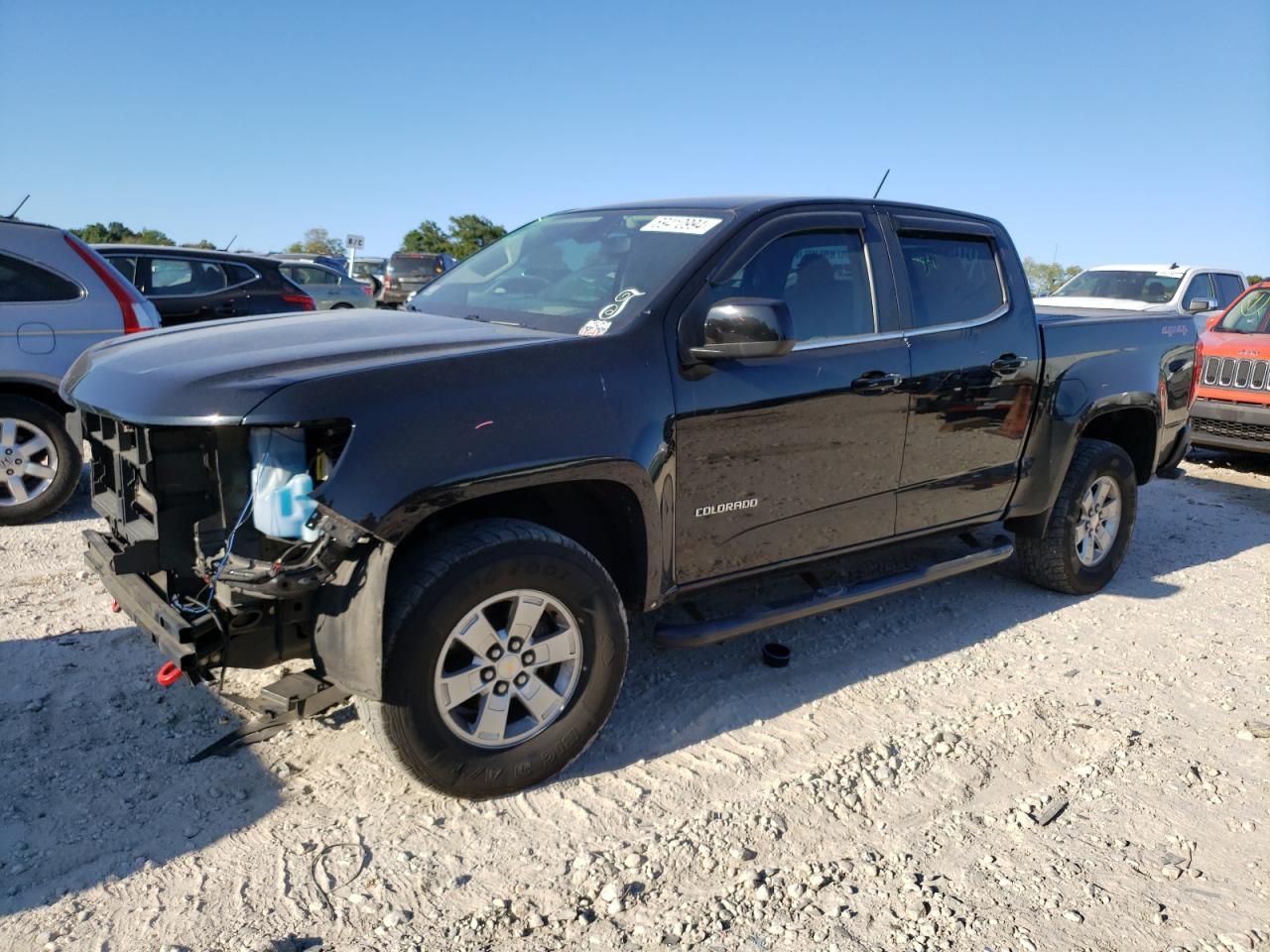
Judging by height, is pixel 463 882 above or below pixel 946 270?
below

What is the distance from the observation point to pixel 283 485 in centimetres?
265

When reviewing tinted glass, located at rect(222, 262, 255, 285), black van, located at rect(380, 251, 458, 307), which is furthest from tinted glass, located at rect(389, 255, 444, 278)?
tinted glass, located at rect(222, 262, 255, 285)

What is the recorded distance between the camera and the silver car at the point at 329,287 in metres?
17.1

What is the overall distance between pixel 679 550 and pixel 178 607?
5.37 feet

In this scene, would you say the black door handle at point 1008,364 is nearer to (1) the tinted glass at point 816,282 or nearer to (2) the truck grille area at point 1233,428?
(1) the tinted glass at point 816,282

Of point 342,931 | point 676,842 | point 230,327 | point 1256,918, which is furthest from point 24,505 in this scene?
point 1256,918

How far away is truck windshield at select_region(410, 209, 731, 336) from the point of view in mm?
3400

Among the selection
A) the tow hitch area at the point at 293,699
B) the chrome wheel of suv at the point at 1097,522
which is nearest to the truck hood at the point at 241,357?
the tow hitch area at the point at 293,699

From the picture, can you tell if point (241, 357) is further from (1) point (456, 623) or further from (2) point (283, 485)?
(1) point (456, 623)

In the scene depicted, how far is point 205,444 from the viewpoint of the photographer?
2.78 metres

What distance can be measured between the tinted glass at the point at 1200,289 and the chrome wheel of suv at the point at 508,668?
452 inches

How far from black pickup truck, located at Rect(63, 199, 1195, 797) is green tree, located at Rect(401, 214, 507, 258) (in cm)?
4176

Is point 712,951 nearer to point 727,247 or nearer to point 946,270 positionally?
point 727,247

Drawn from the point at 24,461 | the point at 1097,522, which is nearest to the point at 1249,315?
the point at 1097,522
